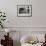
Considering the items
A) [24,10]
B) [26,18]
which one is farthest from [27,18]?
[24,10]

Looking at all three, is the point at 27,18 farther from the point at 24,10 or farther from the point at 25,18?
the point at 24,10

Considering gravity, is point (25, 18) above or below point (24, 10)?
below

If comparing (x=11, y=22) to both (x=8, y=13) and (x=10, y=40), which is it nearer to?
(x=8, y=13)

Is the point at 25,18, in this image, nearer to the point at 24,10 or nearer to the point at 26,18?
the point at 26,18

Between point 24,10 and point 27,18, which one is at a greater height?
point 24,10

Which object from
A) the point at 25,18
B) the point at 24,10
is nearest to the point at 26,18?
the point at 25,18

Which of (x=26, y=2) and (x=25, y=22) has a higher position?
(x=26, y=2)

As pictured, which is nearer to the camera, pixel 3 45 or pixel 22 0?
pixel 3 45

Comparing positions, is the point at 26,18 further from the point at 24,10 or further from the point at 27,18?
the point at 24,10

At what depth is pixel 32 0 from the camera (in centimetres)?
363

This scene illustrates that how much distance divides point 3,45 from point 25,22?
874 millimetres

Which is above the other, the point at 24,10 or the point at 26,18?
the point at 24,10

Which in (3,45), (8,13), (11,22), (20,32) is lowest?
(3,45)

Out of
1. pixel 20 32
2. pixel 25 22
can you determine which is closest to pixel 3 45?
pixel 20 32
